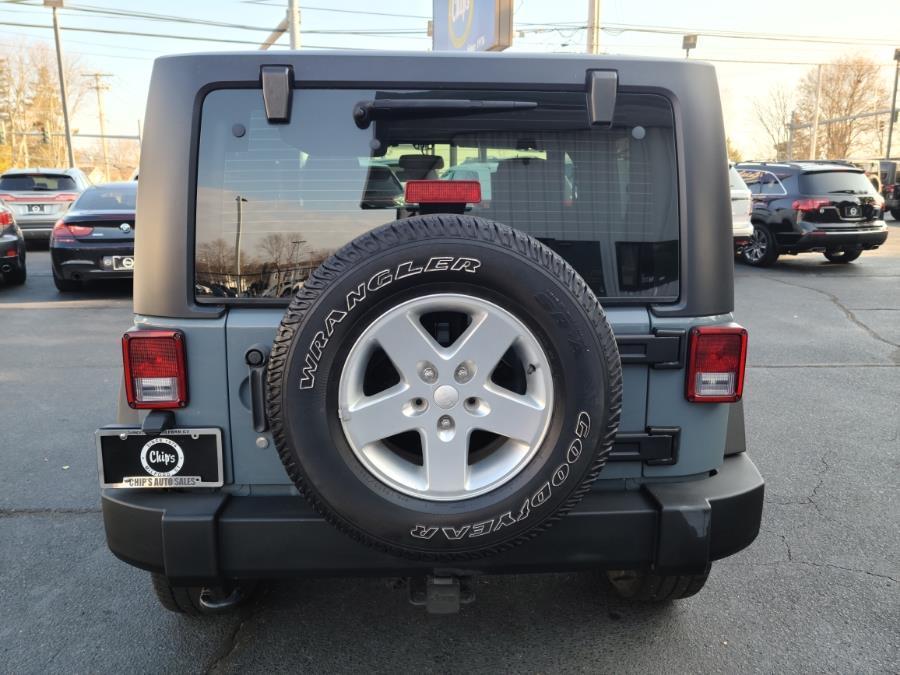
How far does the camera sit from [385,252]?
1.78m

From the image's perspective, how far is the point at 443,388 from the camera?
1842 millimetres

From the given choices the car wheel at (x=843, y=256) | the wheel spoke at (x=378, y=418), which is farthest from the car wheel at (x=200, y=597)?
the car wheel at (x=843, y=256)

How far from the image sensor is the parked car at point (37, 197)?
1438cm

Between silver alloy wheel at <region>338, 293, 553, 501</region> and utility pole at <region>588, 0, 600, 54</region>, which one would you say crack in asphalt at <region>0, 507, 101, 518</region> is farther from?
utility pole at <region>588, 0, 600, 54</region>

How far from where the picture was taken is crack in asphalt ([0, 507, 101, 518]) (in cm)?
349

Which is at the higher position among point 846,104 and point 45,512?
point 846,104

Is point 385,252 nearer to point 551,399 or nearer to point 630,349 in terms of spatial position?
point 551,399

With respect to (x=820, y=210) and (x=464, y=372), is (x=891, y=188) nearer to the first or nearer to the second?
(x=820, y=210)

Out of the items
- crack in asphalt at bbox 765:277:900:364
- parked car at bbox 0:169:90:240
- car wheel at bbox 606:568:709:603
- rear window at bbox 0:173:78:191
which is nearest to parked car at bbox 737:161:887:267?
crack in asphalt at bbox 765:277:900:364

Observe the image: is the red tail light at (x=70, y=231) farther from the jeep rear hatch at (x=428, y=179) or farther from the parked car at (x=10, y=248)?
the jeep rear hatch at (x=428, y=179)

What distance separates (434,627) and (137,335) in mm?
1447

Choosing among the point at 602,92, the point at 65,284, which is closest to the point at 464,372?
the point at 602,92

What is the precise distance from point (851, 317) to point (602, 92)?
760cm

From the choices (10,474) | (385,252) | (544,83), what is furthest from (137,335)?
(10,474)
